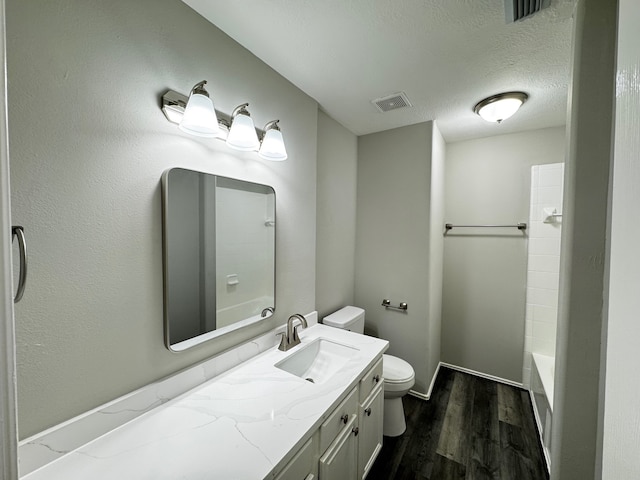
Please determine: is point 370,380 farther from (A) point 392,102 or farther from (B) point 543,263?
(B) point 543,263

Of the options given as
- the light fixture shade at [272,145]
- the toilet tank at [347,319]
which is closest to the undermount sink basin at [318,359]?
the toilet tank at [347,319]

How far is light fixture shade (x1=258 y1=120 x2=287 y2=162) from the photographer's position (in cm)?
137

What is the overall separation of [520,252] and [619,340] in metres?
2.46

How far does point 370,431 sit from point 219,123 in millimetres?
1863

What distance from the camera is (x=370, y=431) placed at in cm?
146

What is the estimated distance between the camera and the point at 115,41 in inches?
34.9

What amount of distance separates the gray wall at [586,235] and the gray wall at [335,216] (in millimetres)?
1503

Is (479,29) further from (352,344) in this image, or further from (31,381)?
(31,381)

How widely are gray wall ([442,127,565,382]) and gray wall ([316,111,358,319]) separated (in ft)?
3.62

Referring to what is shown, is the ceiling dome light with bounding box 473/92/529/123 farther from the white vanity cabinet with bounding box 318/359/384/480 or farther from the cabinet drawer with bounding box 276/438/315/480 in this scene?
the cabinet drawer with bounding box 276/438/315/480

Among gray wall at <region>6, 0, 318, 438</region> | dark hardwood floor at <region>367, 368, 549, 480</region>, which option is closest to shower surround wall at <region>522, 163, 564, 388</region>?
dark hardwood floor at <region>367, 368, 549, 480</region>

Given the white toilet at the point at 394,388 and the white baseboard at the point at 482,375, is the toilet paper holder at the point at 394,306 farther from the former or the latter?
the white baseboard at the point at 482,375

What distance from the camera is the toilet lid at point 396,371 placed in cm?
182

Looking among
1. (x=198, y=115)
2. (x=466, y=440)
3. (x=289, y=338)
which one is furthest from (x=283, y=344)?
(x=466, y=440)
